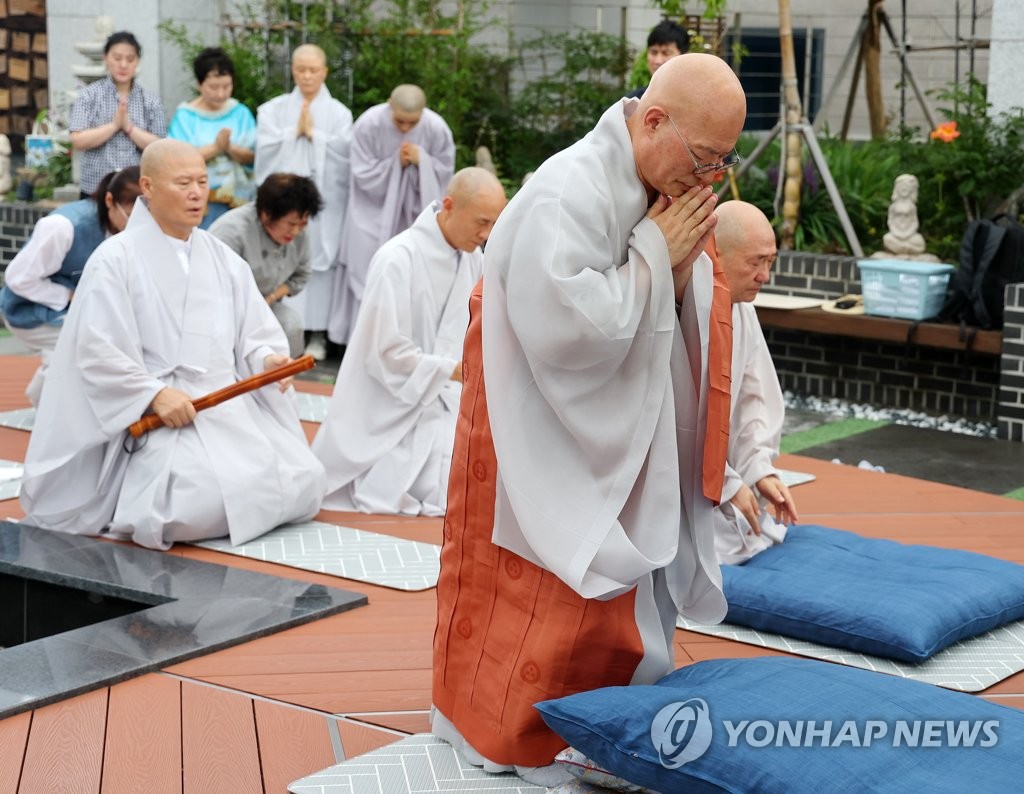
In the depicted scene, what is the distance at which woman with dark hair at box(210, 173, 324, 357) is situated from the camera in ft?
18.7

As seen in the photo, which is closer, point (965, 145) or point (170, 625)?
point (170, 625)

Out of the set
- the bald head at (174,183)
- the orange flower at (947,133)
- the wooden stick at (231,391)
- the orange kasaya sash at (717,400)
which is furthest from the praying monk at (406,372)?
the orange flower at (947,133)

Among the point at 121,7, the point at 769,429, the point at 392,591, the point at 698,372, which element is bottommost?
the point at 392,591

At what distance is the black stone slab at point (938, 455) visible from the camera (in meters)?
5.97

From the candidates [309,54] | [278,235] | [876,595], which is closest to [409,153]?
[309,54]

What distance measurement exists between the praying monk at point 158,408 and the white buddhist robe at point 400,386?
11.1 inches

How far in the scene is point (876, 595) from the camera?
3.71m

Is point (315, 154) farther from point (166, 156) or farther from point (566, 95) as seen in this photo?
point (166, 156)

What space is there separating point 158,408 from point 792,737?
A: 2.58 meters

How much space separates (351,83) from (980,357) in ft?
15.0

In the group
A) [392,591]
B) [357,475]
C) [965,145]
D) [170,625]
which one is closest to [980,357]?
[965,145]

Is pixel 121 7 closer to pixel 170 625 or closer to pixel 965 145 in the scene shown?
pixel 965 145

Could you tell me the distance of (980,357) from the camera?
726cm

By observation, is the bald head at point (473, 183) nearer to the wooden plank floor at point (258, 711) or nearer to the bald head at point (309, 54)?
the wooden plank floor at point (258, 711)
